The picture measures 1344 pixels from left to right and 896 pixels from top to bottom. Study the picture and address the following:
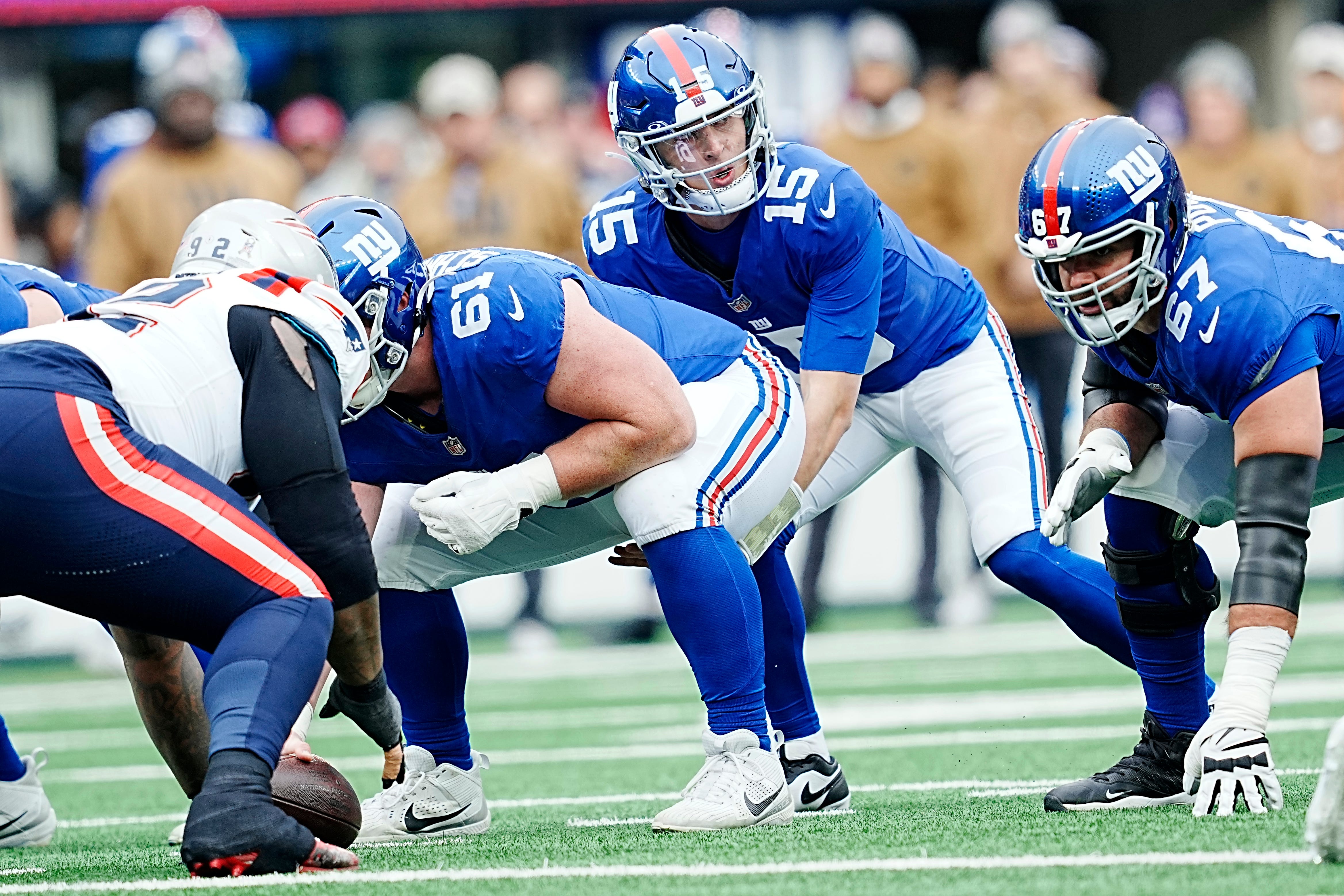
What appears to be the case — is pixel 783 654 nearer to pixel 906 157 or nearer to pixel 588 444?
pixel 588 444

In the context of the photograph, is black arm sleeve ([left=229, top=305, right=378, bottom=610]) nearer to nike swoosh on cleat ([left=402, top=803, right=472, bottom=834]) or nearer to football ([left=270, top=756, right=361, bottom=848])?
football ([left=270, top=756, right=361, bottom=848])

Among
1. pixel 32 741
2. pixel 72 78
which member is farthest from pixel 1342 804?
pixel 72 78

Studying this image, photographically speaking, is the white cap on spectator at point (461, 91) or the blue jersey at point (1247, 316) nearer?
the blue jersey at point (1247, 316)

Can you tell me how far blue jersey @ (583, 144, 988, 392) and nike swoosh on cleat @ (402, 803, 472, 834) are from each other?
52.0 inches

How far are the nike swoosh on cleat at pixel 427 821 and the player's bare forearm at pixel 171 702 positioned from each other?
1.58ft

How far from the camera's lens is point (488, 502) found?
12.5 feet

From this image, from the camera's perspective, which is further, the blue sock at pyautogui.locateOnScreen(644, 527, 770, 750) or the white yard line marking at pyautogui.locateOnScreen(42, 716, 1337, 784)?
the white yard line marking at pyautogui.locateOnScreen(42, 716, 1337, 784)

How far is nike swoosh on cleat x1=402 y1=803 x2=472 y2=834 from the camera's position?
4156 mm

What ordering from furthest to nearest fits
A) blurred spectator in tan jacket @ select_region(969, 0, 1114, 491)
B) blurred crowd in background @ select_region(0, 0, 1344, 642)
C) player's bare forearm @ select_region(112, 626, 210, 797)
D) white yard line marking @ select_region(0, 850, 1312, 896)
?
blurred spectator in tan jacket @ select_region(969, 0, 1114, 491) < blurred crowd in background @ select_region(0, 0, 1344, 642) < player's bare forearm @ select_region(112, 626, 210, 797) < white yard line marking @ select_region(0, 850, 1312, 896)

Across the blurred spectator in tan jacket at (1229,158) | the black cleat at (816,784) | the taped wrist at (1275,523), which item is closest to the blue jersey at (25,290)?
the black cleat at (816,784)

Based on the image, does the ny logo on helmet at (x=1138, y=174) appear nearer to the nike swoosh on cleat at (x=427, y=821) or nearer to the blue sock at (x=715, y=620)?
the blue sock at (x=715, y=620)

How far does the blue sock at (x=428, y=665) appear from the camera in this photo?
421 cm

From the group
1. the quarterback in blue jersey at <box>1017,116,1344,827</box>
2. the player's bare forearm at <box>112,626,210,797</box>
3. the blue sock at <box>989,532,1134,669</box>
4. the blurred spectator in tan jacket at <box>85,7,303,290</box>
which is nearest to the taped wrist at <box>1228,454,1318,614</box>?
the quarterback in blue jersey at <box>1017,116,1344,827</box>

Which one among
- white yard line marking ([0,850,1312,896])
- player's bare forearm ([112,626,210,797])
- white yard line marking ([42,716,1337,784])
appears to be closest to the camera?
white yard line marking ([0,850,1312,896])
